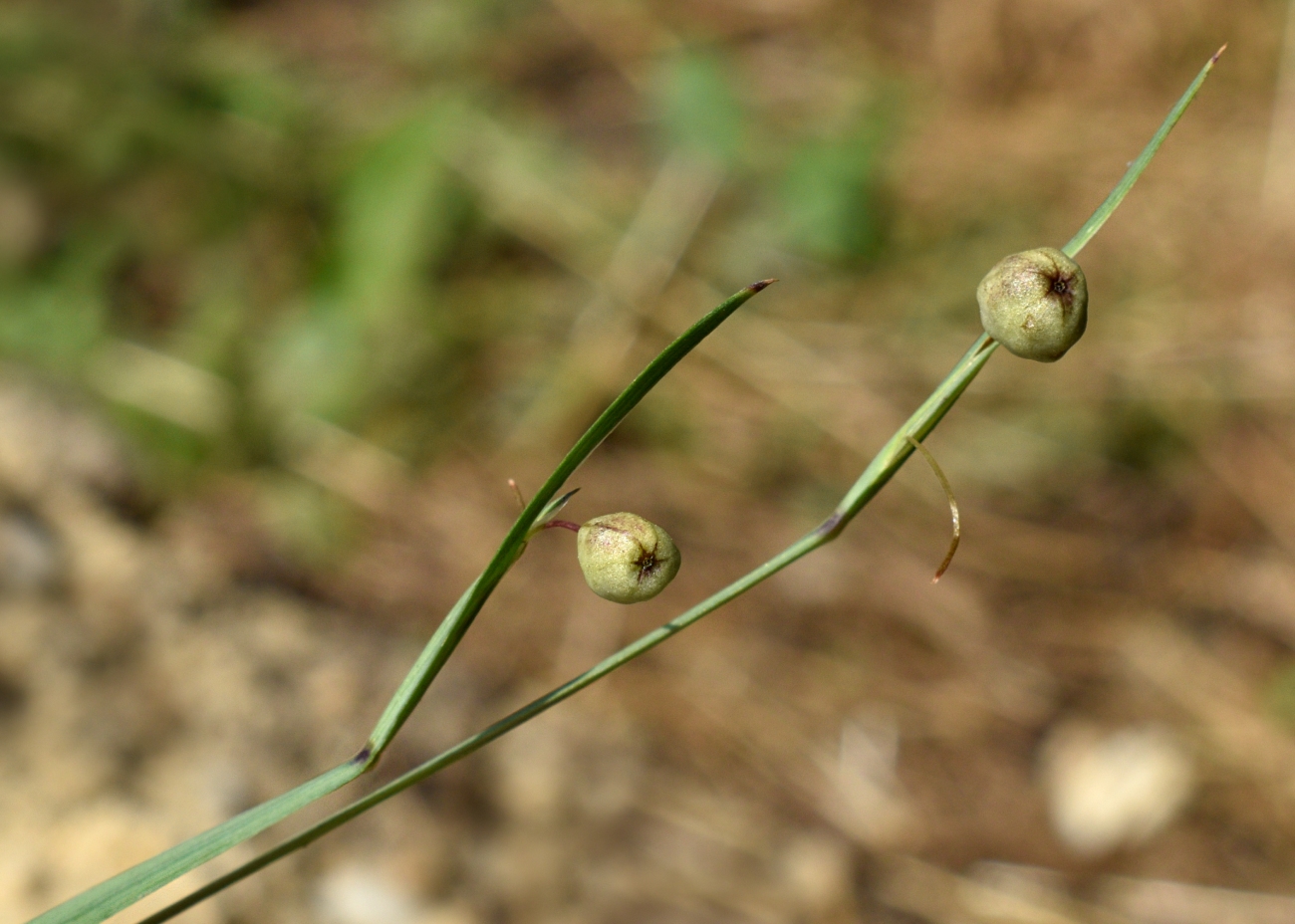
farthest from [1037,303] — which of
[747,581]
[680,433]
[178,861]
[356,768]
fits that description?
[680,433]

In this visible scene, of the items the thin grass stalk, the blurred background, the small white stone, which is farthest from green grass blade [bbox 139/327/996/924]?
the small white stone

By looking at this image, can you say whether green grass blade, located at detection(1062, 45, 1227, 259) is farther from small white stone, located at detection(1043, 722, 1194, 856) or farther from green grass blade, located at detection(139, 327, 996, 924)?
small white stone, located at detection(1043, 722, 1194, 856)

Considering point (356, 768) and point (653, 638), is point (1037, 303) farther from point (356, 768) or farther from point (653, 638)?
point (356, 768)

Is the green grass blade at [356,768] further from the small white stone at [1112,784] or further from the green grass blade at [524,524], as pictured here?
the small white stone at [1112,784]

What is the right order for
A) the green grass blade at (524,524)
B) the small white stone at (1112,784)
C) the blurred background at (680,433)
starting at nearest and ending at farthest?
the green grass blade at (524,524) < the blurred background at (680,433) < the small white stone at (1112,784)

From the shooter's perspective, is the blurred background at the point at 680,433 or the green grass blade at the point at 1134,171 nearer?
the green grass blade at the point at 1134,171

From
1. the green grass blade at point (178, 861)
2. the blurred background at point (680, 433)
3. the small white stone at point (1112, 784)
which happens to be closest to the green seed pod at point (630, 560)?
the green grass blade at point (178, 861)

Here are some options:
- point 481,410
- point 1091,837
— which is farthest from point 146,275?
point 1091,837
